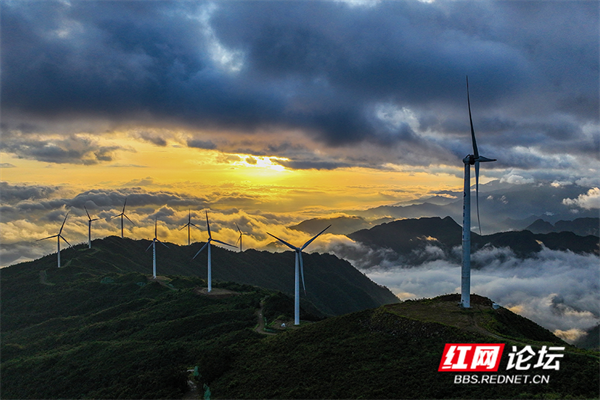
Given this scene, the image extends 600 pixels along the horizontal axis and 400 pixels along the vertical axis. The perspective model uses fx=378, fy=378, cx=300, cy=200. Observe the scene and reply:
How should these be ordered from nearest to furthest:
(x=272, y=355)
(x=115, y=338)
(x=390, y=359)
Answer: (x=390, y=359)
(x=272, y=355)
(x=115, y=338)

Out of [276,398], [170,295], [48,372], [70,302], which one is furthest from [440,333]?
[70,302]

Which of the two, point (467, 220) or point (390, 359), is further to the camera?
point (467, 220)

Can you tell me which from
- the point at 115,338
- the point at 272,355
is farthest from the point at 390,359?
the point at 115,338

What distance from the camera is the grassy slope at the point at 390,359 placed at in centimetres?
4238

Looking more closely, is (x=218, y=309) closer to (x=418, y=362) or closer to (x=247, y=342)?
(x=247, y=342)

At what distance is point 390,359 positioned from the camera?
2162 inches

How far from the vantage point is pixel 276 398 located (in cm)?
5197

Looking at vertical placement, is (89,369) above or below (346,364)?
below

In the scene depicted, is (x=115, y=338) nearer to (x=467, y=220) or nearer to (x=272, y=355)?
(x=272, y=355)

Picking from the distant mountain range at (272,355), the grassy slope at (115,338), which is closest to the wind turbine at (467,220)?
the distant mountain range at (272,355)

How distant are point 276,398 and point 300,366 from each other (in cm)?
915

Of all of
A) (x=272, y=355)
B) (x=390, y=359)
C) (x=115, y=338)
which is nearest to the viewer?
(x=390, y=359)

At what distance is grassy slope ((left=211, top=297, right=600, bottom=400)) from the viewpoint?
42.4 meters

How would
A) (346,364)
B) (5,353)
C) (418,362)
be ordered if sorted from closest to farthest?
(418,362) < (346,364) < (5,353)
